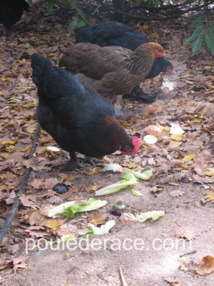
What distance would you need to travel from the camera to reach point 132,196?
3.50m

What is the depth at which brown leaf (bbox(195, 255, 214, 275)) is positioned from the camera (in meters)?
2.39

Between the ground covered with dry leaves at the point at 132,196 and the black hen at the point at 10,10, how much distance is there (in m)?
1.76

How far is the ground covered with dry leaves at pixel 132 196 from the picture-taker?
2.46 metres

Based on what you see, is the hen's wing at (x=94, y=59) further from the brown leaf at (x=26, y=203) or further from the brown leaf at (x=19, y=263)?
the brown leaf at (x=19, y=263)

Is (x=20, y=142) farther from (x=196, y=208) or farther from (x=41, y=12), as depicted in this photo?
(x=41, y=12)

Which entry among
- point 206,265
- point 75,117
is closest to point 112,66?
point 75,117

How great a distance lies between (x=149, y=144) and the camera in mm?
4531

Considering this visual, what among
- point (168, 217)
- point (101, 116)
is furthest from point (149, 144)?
point (168, 217)

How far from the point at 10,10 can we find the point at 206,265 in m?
7.27

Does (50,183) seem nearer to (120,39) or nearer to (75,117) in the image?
(75,117)

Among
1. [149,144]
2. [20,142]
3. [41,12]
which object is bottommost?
[20,142]

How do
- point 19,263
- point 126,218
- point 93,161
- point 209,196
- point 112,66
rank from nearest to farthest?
point 19,263 < point 126,218 < point 209,196 < point 93,161 < point 112,66

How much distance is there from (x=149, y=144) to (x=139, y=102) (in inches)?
63.1

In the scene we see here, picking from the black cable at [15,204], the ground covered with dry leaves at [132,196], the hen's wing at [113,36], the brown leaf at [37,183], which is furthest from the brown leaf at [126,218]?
the hen's wing at [113,36]
